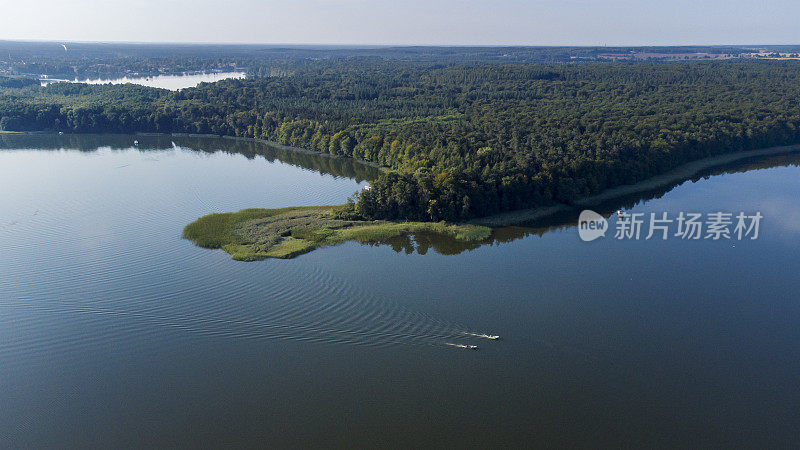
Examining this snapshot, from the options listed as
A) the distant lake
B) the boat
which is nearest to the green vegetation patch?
the boat

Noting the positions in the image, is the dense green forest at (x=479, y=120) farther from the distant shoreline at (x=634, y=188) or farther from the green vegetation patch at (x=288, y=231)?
the green vegetation patch at (x=288, y=231)

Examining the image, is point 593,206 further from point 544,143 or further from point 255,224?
point 255,224

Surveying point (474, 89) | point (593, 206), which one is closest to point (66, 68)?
point (474, 89)

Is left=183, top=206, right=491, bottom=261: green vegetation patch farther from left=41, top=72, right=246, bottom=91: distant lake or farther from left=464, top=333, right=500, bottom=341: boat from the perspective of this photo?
left=41, top=72, right=246, bottom=91: distant lake

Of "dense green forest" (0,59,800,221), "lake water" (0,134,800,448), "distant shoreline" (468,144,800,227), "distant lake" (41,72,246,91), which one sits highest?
"distant lake" (41,72,246,91)

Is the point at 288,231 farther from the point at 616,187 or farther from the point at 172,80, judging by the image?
the point at 172,80

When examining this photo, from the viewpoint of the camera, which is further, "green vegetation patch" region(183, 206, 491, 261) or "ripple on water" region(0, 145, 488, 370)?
"green vegetation patch" region(183, 206, 491, 261)
